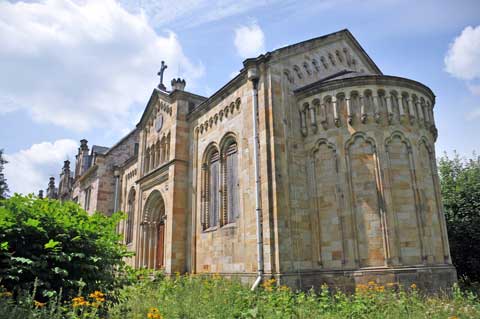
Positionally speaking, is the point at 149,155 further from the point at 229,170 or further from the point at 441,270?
the point at 441,270

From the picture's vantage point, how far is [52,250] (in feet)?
22.5

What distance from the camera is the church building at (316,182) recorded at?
38.1 ft

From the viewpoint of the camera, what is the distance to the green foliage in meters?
6.69

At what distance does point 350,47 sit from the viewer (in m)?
17.6

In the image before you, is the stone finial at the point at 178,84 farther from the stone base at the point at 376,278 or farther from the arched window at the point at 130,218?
the stone base at the point at 376,278

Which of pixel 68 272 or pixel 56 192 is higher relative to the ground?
pixel 56 192

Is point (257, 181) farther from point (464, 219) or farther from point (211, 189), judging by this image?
point (464, 219)

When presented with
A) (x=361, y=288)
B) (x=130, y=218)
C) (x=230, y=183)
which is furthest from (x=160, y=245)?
(x=361, y=288)

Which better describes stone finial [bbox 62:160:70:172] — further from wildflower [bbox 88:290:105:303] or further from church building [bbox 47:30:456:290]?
wildflower [bbox 88:290:105:303]

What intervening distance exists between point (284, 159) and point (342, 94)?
320cm

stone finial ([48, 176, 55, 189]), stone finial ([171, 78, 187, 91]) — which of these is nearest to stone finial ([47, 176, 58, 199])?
stone finial ([48, 176, 55, 189])

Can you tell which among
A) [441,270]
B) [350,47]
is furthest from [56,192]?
[441,270]

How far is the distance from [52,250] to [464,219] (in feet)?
61.0

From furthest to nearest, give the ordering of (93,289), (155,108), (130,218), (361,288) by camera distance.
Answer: (130,218), (155,108), (361,288), (93,289)
